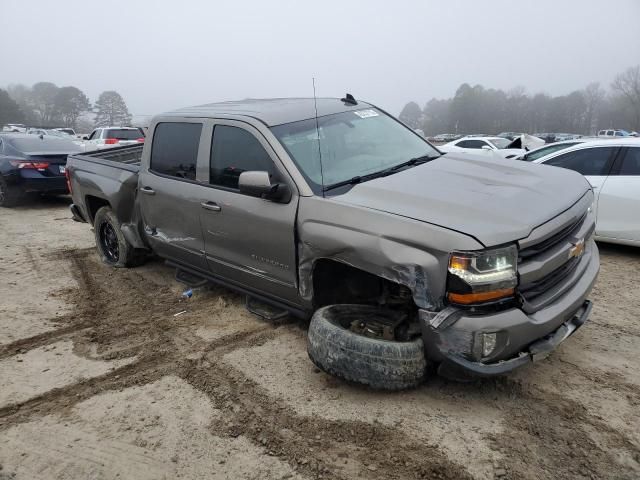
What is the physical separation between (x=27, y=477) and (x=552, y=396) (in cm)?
300

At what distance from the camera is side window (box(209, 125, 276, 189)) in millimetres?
3664

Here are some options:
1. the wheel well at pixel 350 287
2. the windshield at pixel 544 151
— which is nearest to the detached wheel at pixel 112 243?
the wheel well at pixel 350 287

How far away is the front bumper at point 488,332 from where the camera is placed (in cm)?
263

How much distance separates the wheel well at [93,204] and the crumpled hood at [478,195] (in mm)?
3944

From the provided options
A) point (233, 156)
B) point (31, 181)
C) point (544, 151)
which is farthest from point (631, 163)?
point (31, 181)

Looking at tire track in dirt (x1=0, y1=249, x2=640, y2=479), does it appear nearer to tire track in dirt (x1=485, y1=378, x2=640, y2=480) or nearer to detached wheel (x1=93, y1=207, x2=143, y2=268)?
tire track in dirt (x1=485, y1=378, x2=640, y2=480)

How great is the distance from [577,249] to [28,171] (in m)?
10.6

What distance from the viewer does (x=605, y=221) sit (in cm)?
603

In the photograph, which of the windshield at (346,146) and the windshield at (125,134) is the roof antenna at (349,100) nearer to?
the windshield at (346,146)

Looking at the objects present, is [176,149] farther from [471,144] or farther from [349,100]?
[471,144]

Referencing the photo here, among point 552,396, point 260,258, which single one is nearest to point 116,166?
point 260,258

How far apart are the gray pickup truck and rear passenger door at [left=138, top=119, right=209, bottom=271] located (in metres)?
0.02

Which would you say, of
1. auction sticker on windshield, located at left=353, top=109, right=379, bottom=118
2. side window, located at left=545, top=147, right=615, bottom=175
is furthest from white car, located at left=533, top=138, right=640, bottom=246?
auction sticker on windshield, located at left=353, top=109, right=379, bottom=118

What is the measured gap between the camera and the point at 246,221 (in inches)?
145
